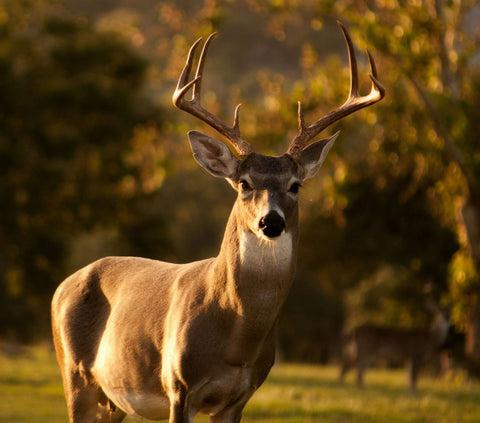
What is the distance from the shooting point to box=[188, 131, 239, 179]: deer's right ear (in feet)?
21.6

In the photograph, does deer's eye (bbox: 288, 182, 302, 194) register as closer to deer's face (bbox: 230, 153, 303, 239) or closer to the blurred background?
deer's face (bbox: 230, 153, 303, 239)

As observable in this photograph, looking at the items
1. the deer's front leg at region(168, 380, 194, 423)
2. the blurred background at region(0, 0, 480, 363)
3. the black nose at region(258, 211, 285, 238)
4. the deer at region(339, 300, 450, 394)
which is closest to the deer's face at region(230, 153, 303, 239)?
the black nose at region(258, 211, 285, 238)

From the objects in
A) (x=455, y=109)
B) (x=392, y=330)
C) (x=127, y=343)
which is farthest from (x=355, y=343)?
(x=127, y=343)

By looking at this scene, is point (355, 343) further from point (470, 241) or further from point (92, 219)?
point (92, 219)

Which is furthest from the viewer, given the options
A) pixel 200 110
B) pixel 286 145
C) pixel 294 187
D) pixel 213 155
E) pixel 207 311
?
pixel 286 145

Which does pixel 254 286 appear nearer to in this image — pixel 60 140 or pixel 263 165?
pixel 263 165

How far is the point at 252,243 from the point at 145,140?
732 inches

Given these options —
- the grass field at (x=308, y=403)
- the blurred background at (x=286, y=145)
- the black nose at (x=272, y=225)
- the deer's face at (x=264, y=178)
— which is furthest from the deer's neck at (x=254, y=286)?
the blurred background at (x=286, y=145)

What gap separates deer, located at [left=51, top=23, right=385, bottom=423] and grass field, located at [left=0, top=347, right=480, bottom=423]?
4.86 metres

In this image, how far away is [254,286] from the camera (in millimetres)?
6207

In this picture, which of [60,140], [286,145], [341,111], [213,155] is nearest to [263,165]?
[213,155]

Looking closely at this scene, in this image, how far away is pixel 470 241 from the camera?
58.9 ft

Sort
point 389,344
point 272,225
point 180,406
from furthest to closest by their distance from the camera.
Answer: point 389,344, point 180,406, point 272,225

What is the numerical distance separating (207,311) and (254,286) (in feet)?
1.12
